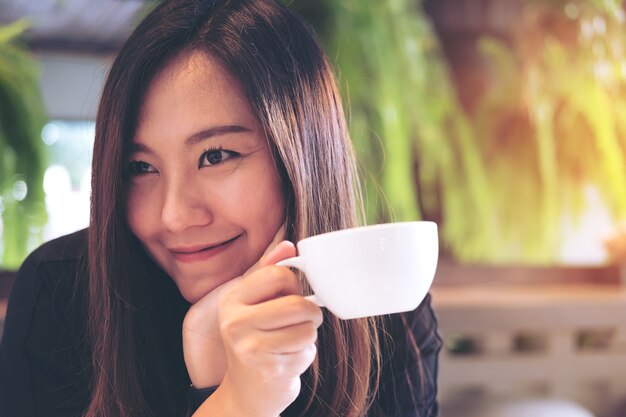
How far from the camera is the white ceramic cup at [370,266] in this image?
620 mm

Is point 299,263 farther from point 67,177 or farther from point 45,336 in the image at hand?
point 67,177

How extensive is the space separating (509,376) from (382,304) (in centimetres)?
138

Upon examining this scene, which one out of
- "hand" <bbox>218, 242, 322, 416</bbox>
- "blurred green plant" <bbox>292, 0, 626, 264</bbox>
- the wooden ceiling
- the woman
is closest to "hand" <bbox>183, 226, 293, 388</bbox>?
the woman

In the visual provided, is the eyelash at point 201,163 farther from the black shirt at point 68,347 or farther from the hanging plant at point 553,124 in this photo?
the hanging plant at point 553,124

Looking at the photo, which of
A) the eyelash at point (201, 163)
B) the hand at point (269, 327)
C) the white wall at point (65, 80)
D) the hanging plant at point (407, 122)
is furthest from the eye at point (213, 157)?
the white wall at point (65, 80)

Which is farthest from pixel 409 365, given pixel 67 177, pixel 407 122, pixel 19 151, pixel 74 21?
pixel 74 21

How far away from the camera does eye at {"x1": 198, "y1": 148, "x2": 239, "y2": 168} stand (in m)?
0.91

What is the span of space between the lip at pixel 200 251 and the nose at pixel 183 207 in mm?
39

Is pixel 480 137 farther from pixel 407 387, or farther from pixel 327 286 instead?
pixel 327 286

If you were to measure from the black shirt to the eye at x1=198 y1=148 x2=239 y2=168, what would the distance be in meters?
0.27

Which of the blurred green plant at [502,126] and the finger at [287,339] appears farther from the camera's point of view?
the blurred green plant at [502,126]

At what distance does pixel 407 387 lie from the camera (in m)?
1.13

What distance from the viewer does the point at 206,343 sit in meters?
0.94

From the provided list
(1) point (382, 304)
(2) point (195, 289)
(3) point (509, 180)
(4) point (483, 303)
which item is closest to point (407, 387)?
(2) point (195, 289)
